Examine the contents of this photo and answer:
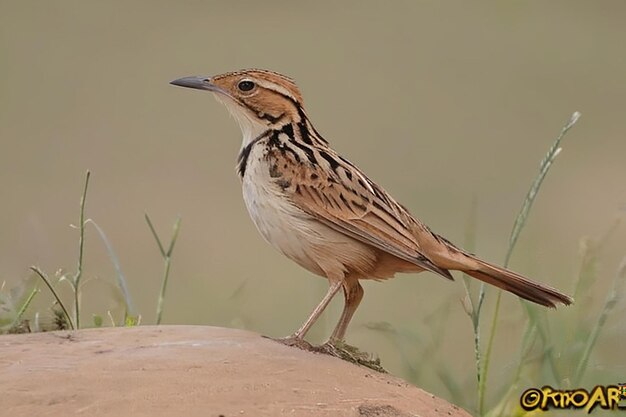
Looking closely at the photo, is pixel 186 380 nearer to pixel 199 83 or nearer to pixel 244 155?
A: pixel 244 155

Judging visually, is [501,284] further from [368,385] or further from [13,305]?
[13,305]

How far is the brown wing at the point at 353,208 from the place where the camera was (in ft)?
19.0

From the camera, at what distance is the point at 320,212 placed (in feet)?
19.1

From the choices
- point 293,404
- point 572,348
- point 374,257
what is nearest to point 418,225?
point 374,257

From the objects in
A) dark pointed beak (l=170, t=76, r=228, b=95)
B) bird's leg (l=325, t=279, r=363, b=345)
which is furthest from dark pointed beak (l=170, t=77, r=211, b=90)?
bird's leg (l=325, t=279, r=363, b=345)

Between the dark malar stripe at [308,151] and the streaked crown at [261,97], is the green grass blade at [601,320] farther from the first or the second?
the streaked crown at [261,97]

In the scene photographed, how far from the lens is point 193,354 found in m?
4.93

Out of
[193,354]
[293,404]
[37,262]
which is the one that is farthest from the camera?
[37,262]

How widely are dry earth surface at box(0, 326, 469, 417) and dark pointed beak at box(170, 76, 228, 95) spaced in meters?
1.44

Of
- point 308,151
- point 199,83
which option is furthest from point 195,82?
point 308,151

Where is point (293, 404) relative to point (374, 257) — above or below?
below

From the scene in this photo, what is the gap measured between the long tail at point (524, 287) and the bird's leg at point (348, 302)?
510 mm

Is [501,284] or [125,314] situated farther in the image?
[125,314]

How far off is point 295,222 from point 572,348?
1.48m
